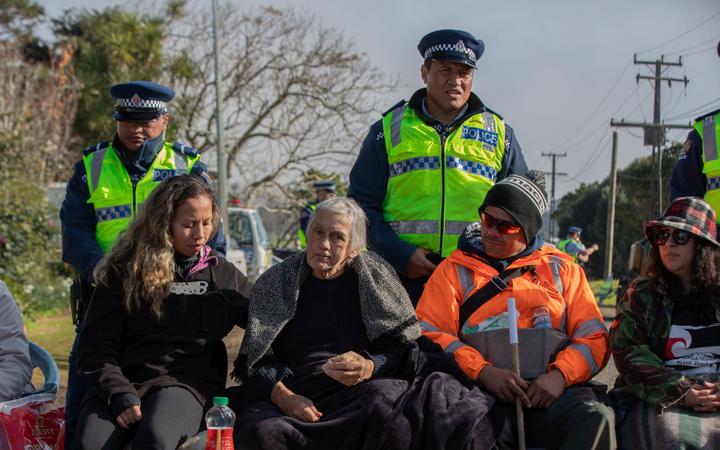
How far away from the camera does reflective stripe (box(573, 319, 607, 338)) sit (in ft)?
12.4

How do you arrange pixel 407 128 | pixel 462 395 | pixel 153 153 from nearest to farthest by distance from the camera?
pixel 462 395
pixel 407 128
pixel 153 153

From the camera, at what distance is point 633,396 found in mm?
3623

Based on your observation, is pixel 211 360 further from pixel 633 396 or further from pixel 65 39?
pixel 65 39

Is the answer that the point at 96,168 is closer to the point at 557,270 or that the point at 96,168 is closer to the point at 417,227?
the point at 417,227

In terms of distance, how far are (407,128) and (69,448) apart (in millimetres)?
2199

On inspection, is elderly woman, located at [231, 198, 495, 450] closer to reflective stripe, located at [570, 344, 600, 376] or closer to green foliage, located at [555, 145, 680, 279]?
reflective stripe, located at [570, 344, 600, 376]

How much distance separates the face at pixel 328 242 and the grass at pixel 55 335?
18.2 feet

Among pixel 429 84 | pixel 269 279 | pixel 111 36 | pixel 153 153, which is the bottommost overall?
pixel 269 279

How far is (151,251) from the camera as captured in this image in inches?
157

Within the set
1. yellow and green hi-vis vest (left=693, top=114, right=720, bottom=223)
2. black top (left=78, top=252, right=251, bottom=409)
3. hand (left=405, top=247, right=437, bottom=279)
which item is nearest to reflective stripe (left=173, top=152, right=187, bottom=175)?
black top (left=78, top=252, right=251, bottom=409)

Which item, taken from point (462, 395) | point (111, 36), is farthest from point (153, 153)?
point (111, 36)

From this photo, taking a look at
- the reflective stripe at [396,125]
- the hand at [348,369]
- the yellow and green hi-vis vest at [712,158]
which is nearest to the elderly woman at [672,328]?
the yellow and green hi-vis vest at [712,158]

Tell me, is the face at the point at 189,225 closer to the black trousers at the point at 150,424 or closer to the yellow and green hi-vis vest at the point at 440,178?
the black trousers at the point at 150,424

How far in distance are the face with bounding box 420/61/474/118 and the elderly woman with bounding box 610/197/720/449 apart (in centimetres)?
120
